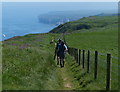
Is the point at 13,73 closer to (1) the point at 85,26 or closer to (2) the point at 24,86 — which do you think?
(2) the point at 24,86

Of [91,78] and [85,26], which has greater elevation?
[85,26]

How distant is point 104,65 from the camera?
17094 millimetres

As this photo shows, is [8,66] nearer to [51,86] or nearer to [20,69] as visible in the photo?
[20,69]

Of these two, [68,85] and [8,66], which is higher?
[8,66]

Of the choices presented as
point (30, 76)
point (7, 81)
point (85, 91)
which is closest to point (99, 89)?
point (85, 91)

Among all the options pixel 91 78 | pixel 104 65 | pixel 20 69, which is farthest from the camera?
pixel 104 65

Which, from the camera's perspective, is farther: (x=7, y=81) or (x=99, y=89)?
(x=99, y=89)

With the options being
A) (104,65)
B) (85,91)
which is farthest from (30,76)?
(104,65)

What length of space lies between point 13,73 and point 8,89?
244cm

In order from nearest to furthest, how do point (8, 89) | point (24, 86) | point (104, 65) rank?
point (8, 89) → point (24, 86) → point (104, 65)

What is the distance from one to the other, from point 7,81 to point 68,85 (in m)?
4.18

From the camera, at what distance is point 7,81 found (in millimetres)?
11703

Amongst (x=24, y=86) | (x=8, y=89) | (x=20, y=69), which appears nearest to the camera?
(x=8, y=89)

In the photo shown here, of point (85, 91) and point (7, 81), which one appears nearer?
point (7, 81)
